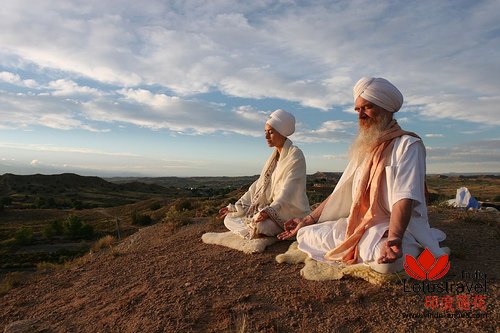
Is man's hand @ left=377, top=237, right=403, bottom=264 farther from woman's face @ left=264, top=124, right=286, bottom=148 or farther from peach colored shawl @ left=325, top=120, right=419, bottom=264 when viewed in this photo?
woman's face @ left=264, top=124, right=286, bottom=148

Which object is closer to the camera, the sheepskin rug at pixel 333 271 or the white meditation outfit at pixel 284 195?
the sheepskin rug at pixel 333 271

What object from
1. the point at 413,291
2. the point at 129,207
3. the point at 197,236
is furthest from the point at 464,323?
the point at 129,207

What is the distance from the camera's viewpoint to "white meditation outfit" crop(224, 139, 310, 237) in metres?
5.08

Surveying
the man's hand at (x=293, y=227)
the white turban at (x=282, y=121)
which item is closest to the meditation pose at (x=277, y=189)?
the white turban at (x=282, y=121)

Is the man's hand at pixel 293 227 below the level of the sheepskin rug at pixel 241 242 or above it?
above

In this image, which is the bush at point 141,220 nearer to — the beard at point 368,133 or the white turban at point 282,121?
the white turban at point 282,121

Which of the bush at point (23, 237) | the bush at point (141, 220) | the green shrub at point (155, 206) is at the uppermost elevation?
the green shrub at point (155, 206)

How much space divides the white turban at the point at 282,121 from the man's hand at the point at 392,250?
2.65 meters

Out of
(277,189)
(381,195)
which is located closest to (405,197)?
(381,195)

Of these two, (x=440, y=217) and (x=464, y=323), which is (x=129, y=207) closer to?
(x=440, y=217)

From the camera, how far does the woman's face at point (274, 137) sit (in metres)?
5.45

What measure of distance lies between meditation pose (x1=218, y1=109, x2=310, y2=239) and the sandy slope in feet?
1.13

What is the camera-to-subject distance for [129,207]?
4444cm

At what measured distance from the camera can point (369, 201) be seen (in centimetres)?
353
